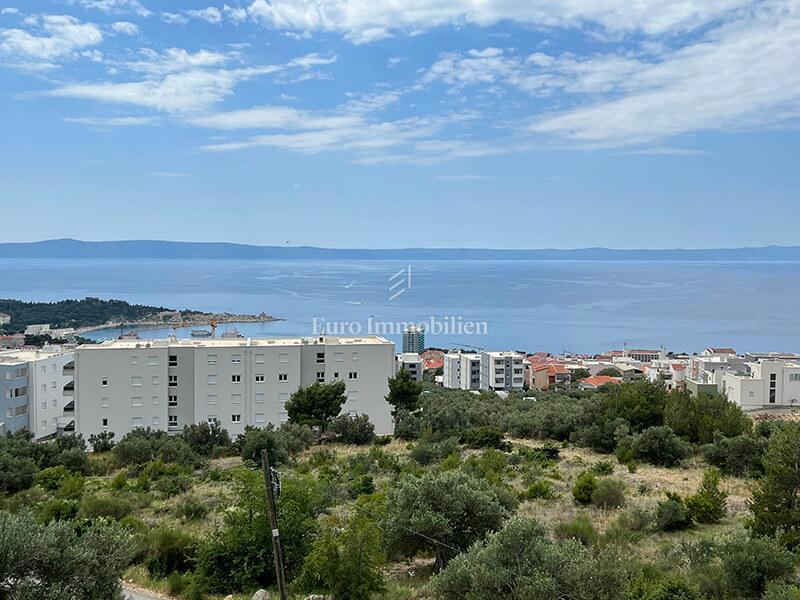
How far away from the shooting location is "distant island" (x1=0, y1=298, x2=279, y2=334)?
306ft

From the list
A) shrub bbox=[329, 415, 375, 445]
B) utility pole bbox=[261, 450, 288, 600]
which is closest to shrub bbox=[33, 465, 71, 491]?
shrub bbox=[329, 415, 375, 445]

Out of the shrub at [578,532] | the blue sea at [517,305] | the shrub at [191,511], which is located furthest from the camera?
the blue sea at [517,305]

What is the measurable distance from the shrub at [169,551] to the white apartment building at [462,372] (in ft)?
173

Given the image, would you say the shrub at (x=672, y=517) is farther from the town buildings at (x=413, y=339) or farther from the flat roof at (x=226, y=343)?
the town buildings at (x=413, y=339)

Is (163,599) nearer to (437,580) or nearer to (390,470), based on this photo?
(437,580)

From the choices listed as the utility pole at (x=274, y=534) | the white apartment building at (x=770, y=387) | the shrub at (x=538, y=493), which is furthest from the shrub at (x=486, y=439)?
the white apartment building at (x=770, y=387)

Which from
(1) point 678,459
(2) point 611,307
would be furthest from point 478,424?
(2) point 611,307

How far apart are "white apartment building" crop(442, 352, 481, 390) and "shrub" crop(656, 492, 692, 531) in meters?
50.9

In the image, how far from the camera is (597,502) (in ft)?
34.8

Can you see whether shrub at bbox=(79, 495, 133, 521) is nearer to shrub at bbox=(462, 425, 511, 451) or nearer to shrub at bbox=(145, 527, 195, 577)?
shrub at bbox=(145, 527, 195, 577)

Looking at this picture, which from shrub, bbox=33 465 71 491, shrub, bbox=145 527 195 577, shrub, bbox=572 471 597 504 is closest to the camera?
shrub, bbox=145 527 195 577

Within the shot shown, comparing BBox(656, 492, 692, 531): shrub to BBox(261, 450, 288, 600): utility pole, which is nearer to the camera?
BBox(261, 450, 288, 600): utility pole

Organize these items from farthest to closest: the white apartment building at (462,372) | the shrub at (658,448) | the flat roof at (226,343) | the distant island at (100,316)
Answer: the distant island at (100,316) → the white apartment building at (462,372) → the flat roof at (226,343) → the shrub at (658,448)

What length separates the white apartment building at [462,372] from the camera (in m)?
62.3
